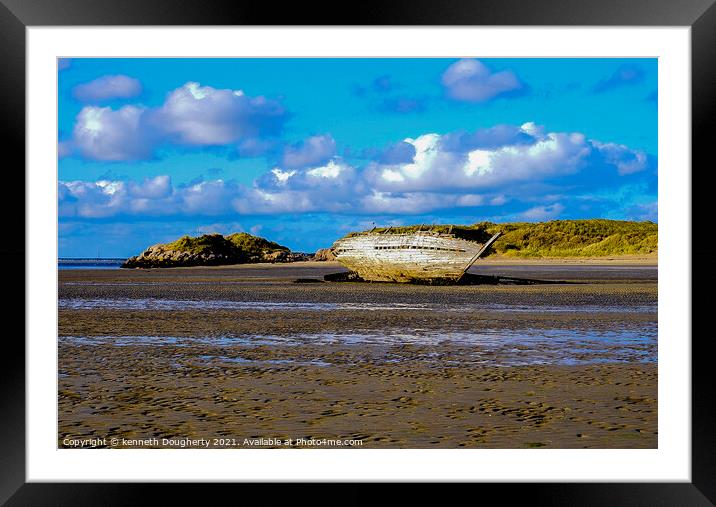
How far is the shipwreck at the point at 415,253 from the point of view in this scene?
32125mm

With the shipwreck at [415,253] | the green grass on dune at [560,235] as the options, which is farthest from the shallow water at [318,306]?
the green grass on dune at [560,235]

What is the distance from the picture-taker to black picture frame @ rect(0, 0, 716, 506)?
5.39 metres

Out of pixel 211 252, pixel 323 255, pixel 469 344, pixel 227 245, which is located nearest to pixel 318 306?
pixel 469 344

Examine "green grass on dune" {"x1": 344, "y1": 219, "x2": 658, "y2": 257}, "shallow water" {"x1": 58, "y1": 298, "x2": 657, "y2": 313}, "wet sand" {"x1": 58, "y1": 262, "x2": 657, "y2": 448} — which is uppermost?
"green grass on dune" {"x1": 344, "y1": 219, "x2": 658, "y2": 257}

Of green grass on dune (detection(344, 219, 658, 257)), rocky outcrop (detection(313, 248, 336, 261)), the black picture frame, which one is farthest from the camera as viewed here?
rocky outcrop (detection(313, 248, 336, 261))

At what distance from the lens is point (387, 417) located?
25.6ft

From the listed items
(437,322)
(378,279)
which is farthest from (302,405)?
(378,279)

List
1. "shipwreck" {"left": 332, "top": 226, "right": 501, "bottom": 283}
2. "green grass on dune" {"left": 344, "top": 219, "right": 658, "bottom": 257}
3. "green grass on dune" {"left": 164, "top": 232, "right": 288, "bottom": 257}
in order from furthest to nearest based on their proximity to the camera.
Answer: "green grass on dune" {"left": 344, "top": 219, "right": 658, "bottom": 257} < "green grass on dune" {"left": 164, "top": 232, "right": 288, "bottom": 257} < "shipwreck" {"left": 332, "top": 226, "right": 501, "bottom": 283}

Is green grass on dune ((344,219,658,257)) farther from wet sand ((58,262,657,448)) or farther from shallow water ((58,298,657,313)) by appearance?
wet sand ((58,262,657,448))

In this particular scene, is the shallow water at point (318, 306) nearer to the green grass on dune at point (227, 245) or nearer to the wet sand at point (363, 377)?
the wet sand at point (363, 377)

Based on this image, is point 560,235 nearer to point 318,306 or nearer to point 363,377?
point 318,306

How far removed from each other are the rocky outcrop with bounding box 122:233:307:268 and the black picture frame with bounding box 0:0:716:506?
73.1 meters

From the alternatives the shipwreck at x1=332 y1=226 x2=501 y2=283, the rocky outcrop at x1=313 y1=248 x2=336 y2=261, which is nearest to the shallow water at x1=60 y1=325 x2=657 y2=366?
the shipwreck at x1=332 y1=226 x2=501 y2=283
